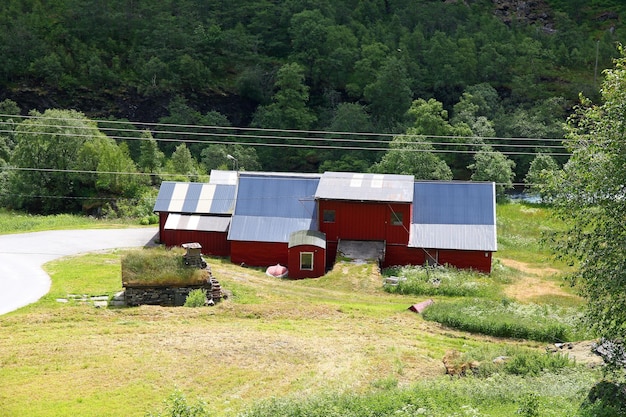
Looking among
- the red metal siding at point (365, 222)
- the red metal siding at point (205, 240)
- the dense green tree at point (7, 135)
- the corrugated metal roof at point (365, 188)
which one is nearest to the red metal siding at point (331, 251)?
the red metal siding at point (365, 222)

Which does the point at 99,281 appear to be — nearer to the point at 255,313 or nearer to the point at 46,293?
the point at 46,293

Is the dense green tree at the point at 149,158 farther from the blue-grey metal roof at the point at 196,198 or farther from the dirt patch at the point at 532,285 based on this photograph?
the dirt patch at the point at 532,285

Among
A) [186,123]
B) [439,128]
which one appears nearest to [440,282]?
[439,128]

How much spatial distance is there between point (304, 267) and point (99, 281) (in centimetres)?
1073

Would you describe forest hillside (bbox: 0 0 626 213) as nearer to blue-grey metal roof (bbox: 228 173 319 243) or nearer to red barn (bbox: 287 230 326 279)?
blue-grey metal roof (bbox: 228 173 319 243)

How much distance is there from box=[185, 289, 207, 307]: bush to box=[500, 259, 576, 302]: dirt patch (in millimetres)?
14411

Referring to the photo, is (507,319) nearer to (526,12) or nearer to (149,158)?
(149,158)

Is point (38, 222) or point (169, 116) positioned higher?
point (169, 116)

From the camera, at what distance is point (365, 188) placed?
41156 mm

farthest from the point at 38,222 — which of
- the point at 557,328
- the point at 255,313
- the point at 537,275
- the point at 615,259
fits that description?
the point at 615,259

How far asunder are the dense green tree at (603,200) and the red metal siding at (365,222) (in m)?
21.9

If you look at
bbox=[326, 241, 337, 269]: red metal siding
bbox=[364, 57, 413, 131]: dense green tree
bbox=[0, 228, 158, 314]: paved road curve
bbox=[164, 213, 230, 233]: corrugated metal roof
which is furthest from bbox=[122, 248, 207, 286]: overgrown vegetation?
bbox=[364, 57, 413, 131]: dense green tree

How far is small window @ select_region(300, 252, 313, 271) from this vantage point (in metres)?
37.8

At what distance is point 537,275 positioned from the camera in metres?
39.6
